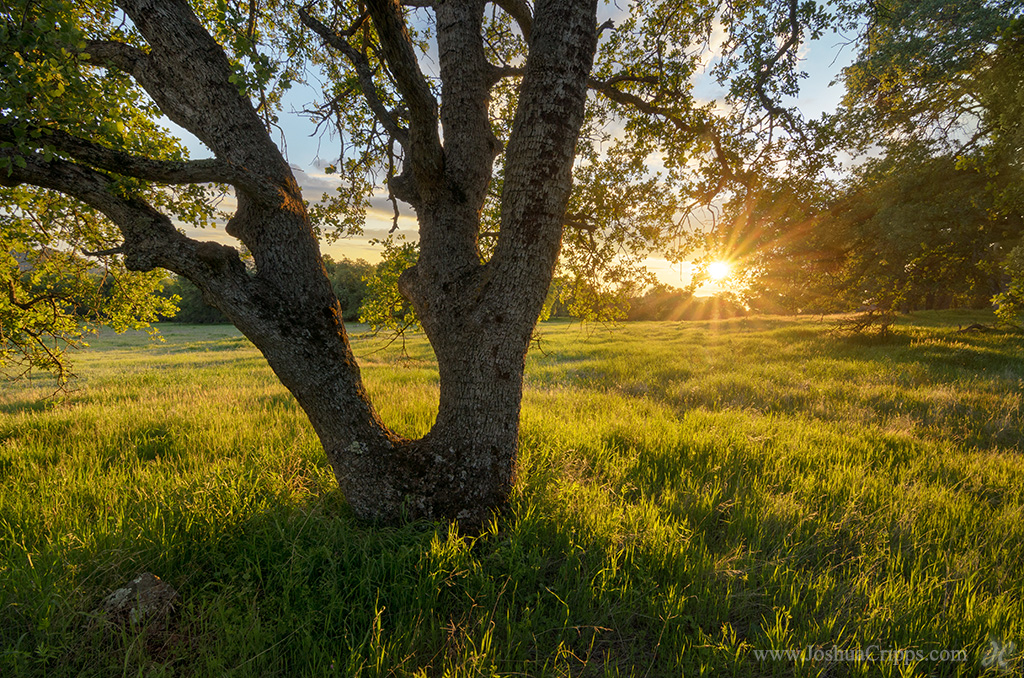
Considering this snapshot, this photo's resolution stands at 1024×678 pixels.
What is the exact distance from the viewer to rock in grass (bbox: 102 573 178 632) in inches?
85.2

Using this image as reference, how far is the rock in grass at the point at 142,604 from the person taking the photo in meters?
2.16

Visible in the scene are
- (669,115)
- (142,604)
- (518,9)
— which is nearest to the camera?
(142,604)

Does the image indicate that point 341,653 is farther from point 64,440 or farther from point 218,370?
point 218,370

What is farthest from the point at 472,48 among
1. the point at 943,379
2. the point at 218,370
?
the point at 218,370

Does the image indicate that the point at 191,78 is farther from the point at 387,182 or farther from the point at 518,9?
the point at 518,9

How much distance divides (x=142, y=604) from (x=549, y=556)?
2.79 meters

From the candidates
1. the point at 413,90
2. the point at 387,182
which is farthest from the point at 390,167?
the point at 413,90

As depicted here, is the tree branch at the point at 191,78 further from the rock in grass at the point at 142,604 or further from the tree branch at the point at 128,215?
the rock in grass at the point at 142,604

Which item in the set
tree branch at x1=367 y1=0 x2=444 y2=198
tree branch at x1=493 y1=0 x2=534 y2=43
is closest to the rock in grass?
tree branch at x1=367 y1=0 x2=444 y2=198

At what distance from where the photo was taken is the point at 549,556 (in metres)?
3.12

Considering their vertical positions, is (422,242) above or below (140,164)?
below

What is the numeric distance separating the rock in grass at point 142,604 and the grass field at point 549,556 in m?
0.08

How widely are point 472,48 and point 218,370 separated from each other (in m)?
15.6

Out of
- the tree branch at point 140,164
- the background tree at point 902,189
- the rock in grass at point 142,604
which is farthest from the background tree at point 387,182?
the background tree at point 902,189
